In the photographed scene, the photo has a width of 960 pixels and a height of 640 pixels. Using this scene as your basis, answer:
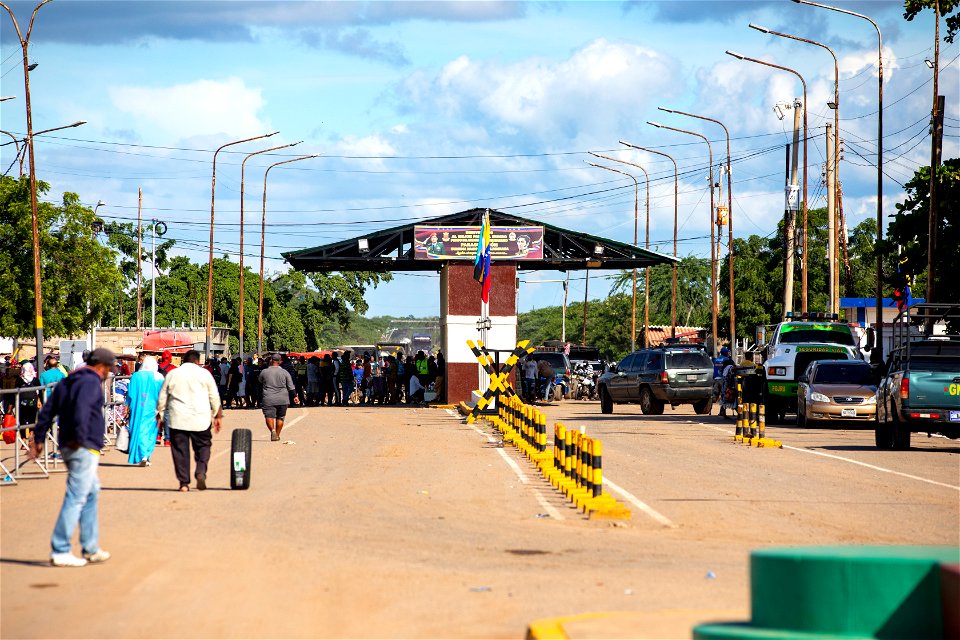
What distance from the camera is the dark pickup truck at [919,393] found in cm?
2269

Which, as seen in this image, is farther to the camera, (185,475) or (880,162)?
(880,162)

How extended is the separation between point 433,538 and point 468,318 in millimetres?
32461

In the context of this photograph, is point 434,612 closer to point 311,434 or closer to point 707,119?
point 311,434

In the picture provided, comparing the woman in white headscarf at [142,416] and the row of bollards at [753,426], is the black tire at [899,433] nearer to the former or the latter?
the row of bollards at [753,426]

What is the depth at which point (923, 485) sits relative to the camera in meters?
17.3

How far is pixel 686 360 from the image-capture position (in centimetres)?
3672

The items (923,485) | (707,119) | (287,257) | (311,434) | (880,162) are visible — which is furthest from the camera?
(707,119)

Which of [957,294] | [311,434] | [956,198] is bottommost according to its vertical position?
[311,434]

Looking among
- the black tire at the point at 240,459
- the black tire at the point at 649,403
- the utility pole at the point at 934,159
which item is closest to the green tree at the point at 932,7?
the utility pole at the point at 934,159

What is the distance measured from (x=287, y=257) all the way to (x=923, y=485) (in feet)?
95.9

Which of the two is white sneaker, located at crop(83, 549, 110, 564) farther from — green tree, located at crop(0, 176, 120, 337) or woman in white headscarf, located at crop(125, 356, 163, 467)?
green tree, located at crop(0, 176, 120, 337)

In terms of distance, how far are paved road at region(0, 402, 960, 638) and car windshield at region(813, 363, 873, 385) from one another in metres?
8.77

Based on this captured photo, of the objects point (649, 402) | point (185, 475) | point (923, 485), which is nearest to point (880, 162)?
point (649, 402)

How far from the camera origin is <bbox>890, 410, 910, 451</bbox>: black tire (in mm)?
23344
